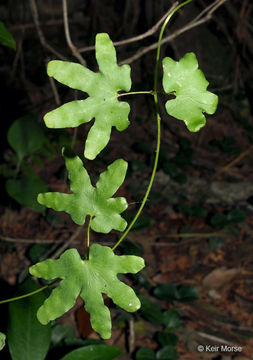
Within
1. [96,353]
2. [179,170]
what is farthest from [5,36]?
[179,170]

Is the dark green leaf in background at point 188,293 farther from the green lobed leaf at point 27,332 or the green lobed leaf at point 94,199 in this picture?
the green lobed leaf at point 94,199

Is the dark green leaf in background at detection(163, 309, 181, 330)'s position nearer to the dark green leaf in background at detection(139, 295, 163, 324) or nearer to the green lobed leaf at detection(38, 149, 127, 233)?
the dark green leaf in background at detection(139, 295, 163, 324)

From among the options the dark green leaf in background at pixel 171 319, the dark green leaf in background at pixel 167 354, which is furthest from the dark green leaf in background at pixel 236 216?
the dark green leaf in background at pixel 167 354

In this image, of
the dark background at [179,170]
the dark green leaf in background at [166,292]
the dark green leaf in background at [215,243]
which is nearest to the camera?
the dark green leaf in background at [166,292]

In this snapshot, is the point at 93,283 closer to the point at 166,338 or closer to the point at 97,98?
the point at 97,98

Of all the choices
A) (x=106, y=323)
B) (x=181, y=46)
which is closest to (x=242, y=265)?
(x=106, y=323)

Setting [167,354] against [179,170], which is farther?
[179,170]
